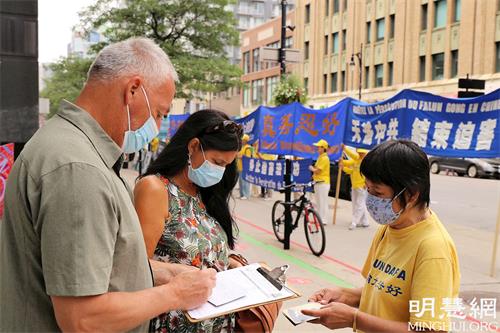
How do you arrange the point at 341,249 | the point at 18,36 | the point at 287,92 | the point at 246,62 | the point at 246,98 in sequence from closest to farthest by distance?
1. the point at 18,36
2. the point at 341,249
3. the point at 287,92
4. the point at 246,98
5. the point at 246,62

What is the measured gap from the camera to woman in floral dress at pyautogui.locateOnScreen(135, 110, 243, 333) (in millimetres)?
2160

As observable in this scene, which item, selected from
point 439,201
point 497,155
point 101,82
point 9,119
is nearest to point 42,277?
point 101,82

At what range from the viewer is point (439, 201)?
15.0 metres

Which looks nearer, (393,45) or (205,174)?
(205,174)

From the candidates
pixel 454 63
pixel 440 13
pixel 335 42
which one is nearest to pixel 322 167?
pixel 454 63

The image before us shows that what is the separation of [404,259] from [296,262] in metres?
Answer: 5.32

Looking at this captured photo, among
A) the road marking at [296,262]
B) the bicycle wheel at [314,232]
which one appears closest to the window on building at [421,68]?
the road marking at [296,262]

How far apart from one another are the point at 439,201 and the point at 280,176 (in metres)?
7.84

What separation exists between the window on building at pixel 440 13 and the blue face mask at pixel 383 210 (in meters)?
29.3

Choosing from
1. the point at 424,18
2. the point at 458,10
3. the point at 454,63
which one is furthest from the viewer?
the point at 424,18

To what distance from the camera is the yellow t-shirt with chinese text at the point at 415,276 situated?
1.82 m

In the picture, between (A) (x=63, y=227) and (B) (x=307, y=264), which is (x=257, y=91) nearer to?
(B) (x=307, y=264)

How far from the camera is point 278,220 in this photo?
8523 mm

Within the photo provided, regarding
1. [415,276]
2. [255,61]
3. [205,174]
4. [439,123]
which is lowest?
[415,276]
